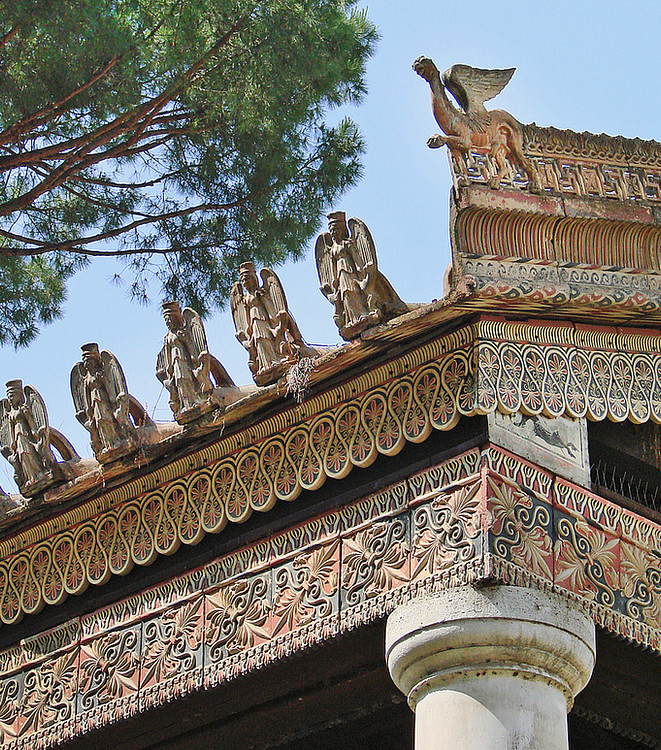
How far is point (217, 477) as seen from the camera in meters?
6.69

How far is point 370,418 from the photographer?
622 centimetres

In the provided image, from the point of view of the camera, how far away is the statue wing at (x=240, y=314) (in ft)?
21.5

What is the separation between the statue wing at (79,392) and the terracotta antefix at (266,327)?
2.92 feet

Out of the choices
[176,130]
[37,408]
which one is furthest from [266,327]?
[176,130]

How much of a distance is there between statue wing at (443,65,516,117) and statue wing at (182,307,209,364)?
1.51 meters

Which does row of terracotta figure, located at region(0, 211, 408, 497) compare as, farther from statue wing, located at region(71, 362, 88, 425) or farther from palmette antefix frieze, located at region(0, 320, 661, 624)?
palmette antefix frieze, located at region(0, 320, 661, 624)

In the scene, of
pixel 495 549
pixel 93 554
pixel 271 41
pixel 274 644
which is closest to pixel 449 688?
pixel 495 549

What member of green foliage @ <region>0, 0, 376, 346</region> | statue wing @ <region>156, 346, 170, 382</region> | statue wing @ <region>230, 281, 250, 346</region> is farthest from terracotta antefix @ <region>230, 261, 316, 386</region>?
green foliage @ <region>0, 0, 376, 346</region>

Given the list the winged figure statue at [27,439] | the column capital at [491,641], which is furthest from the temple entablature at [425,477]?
the winged figure statue at [27,439]

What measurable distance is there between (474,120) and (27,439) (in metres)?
2.65

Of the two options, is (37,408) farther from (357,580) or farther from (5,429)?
(357,580)

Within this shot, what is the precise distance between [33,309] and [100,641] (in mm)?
6367

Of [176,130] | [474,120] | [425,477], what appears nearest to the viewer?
[425,477]

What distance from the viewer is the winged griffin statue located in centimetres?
611
